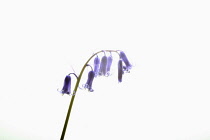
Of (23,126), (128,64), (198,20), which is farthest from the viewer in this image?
(198,20)

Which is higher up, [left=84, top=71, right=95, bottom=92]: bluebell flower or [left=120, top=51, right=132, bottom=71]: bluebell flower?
[left=120, top=51, right=132, bottom=71]: bluebell flower

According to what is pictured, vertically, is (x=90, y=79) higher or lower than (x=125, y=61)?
lower

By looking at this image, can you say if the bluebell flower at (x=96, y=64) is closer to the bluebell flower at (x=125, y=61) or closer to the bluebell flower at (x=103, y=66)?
the bluebell flower at (x=103, y=66)

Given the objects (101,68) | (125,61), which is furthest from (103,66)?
(125,61)

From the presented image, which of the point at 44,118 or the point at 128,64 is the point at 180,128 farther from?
the point at 44,118

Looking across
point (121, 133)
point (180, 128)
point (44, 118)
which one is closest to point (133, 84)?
point (121, 133)

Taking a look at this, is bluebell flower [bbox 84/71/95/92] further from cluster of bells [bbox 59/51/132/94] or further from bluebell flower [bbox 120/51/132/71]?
bluebell flower [bbox 120/51/132/71]

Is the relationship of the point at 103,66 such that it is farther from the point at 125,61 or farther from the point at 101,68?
the point at 125,61

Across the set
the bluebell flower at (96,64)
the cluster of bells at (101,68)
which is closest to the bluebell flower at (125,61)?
the cluster of bells at (101,68)

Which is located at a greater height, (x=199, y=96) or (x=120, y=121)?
(x=199, y=96)

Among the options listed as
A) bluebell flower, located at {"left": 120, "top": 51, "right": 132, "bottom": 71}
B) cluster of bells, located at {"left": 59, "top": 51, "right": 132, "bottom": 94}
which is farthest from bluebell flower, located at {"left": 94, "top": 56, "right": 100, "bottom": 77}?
bluebell flower, located at {"left": 120, "top": 51, "right": 132, "bottom": 71}

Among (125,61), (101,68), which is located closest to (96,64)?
(101,68)
